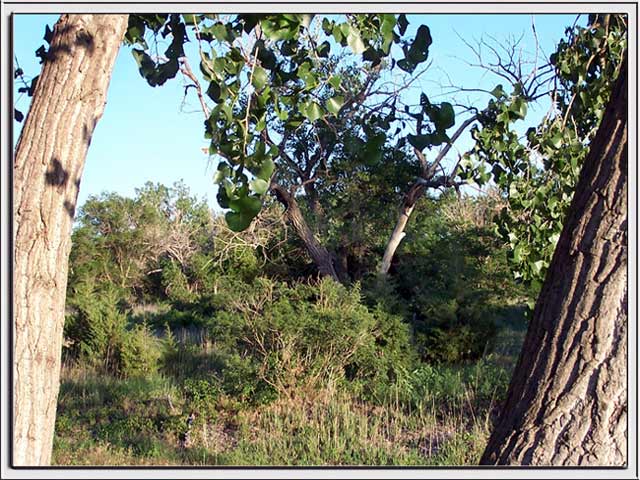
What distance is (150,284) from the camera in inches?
611

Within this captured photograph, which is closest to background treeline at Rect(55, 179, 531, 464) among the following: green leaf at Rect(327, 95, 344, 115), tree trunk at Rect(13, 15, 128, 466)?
tree trunk at Rect(13, 15, 128, 466)

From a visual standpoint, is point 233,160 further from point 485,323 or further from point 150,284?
point 150,284

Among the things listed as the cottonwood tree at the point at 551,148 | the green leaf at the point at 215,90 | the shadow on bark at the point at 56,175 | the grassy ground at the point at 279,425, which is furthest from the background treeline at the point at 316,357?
the green leaf at the point at 215,90

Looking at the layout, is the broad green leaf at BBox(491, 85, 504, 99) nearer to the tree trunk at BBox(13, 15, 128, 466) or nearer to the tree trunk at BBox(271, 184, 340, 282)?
the tree trunk at BBox(13, 15, 128, 466)

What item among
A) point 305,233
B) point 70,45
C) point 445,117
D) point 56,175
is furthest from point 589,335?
point 305,233

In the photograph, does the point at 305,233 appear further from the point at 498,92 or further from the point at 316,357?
the point at 498,92

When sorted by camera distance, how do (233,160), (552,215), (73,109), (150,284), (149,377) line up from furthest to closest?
(150,284) < (149,377) < (552,215) < (73,109) < (233,160)

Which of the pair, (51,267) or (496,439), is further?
(51,267)

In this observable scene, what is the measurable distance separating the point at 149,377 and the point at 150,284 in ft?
29.2

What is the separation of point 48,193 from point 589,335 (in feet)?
4.22

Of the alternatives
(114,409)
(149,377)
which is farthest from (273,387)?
(149,377)

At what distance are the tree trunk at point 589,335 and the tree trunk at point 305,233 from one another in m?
7.97

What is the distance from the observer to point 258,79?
148 cm

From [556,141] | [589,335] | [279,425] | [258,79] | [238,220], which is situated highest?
[556,141]
